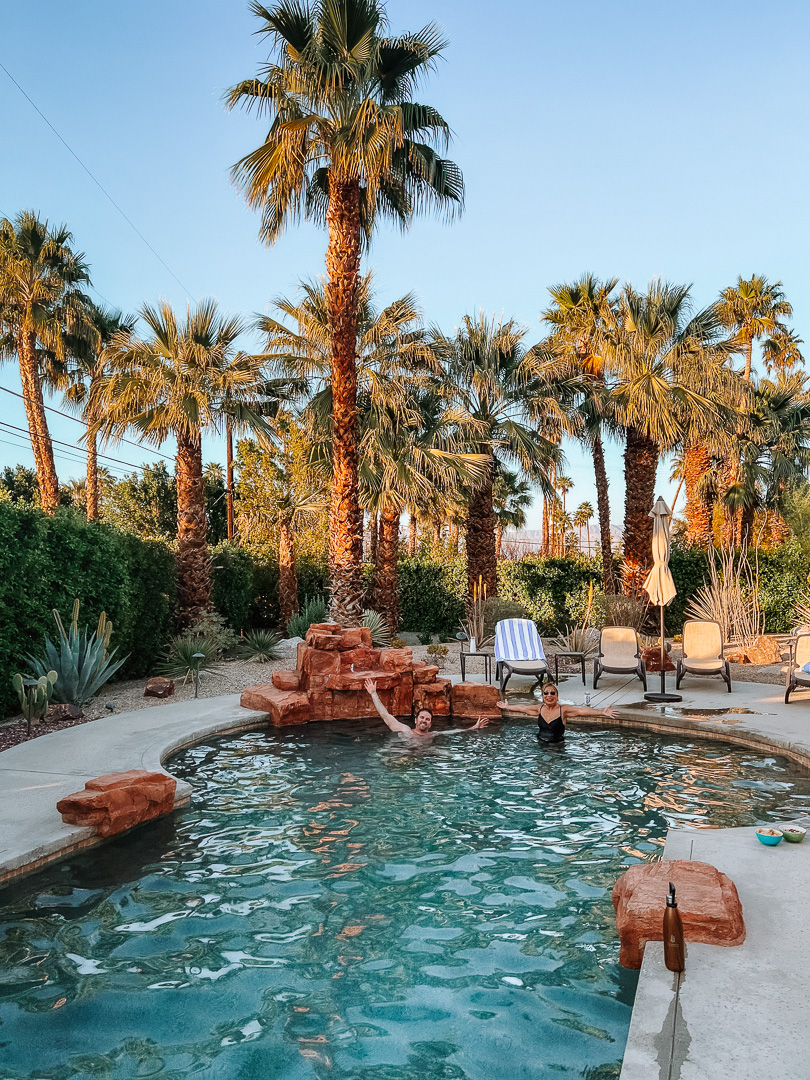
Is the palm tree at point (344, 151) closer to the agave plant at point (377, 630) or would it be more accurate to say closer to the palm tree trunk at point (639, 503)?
the agave plant at point (377, 630)

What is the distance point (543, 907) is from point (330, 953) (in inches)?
51.4

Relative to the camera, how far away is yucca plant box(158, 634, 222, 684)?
1233cm

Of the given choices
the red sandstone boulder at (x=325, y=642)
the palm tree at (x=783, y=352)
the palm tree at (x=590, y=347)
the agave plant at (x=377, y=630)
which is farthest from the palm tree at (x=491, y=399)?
the palm tree at (x=783, y=352)

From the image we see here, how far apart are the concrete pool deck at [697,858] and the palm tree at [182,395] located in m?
5.12

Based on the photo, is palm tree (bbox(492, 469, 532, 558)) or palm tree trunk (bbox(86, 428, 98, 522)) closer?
palm tree trunk (bbox(86, 428, 98, 522))

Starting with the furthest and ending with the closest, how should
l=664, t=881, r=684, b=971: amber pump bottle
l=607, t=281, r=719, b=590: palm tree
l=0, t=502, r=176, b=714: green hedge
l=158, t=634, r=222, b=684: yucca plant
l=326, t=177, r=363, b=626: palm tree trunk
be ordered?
l=607, t=281, r=719, b=590: palm tree → l=326, t=177, r=363, b=626: palm tree trunk → l=158, t=634, r=222, b=684: yucca plant → l=0, t=502, r=176, b=714: green hedge → l=664, t=881, r=684, b=971: amber pump bottle

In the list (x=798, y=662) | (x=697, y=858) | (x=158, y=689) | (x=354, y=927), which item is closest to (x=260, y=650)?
(x=158, y=689)

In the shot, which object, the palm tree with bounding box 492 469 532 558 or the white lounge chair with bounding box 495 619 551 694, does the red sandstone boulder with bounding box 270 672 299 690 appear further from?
the palm tree with bounding box 492 469 532 558

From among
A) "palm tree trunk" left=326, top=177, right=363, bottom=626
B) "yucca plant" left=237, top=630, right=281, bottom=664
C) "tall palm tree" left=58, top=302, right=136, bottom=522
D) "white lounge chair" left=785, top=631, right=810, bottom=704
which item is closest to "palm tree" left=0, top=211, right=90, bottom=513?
"tall palm tree" left=58, top=302, right=136, bottom=522

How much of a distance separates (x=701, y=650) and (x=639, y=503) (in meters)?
7.83

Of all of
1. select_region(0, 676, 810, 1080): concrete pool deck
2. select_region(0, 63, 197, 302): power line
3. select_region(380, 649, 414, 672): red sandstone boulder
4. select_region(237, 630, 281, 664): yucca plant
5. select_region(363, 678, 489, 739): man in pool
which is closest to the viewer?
select_region(0, 676, 810, 1080): concrete pool deck

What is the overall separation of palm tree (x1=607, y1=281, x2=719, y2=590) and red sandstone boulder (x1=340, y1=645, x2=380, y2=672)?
1024 cm

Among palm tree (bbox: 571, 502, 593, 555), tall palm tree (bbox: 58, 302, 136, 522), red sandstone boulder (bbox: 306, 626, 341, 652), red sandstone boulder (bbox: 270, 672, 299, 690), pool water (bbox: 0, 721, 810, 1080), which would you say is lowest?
pool water (bbox: 0, 721, 810, 1080)

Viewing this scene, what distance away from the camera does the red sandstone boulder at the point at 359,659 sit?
9.98 meters
